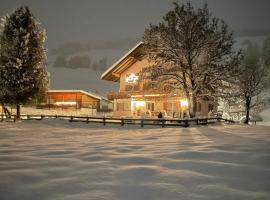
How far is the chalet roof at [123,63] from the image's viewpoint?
35.4 meters

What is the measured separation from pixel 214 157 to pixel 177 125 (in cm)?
1589

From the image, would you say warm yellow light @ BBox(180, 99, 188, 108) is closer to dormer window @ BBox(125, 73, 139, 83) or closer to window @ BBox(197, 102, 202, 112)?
window @ BBox(197, 102, 202, 112)

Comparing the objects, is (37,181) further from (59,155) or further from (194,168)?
(194,168)

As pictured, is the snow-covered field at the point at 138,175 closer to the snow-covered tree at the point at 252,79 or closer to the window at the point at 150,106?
the window at the point at 150,106

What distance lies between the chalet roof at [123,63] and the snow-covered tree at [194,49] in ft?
29.3

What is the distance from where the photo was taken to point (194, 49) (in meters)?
25.8

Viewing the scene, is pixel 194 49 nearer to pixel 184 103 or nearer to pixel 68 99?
pixel 184 103

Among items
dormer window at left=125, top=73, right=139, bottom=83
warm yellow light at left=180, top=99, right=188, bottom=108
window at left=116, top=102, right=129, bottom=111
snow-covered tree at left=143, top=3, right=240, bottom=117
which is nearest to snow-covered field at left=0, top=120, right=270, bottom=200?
snow-covered tree at left=143, top=3, right=240, bottom=117

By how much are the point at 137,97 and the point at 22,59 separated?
15.3 m

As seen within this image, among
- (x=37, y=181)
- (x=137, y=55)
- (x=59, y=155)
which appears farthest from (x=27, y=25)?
(x=37, y=181)

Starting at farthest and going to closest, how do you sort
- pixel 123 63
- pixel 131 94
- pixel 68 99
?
pixel 68 99
pixel 123 63
pixel 131 94

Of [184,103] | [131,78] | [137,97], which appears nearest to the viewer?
[184,103]

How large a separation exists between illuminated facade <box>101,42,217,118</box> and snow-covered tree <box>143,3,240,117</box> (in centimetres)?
754

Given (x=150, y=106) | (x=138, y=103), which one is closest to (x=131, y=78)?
(x=138, y=103)
